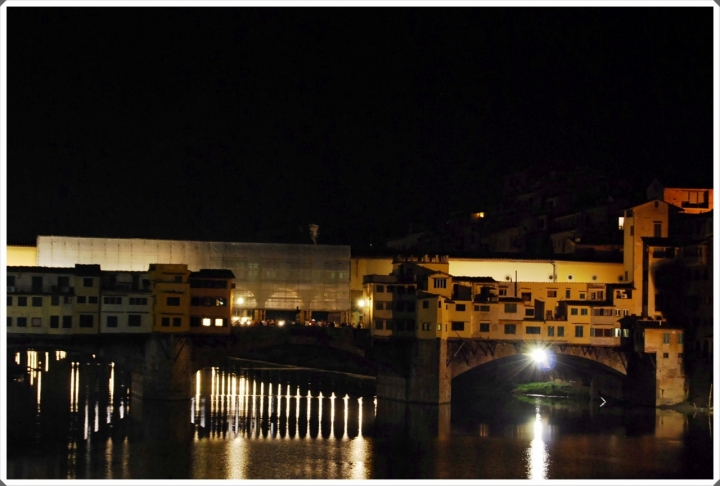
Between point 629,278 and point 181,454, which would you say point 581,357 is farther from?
point 181,454

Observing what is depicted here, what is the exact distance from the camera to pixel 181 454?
123 ft

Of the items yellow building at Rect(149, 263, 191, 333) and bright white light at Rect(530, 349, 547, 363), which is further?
bright white light at Rect(530, 349, 547, 363)

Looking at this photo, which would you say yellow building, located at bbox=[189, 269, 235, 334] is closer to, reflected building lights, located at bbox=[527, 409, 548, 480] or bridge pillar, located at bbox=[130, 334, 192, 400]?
bridge pillar, located at bbox=[130, 334, 192, 400]

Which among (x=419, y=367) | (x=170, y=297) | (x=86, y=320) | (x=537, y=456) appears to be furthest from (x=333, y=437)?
(x=86, y=320)

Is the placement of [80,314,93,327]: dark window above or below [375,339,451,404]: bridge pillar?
above

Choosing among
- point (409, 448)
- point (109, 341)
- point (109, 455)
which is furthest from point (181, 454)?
point (109, 341)

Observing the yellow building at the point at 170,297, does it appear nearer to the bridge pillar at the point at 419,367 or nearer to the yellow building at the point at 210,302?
the yellow building at the point at 210,302

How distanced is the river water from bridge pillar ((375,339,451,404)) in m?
0.85

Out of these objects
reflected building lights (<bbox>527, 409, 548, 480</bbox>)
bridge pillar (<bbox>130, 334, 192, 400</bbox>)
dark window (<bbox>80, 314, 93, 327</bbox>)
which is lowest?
reflected building lights (<bbox>527, 409, 548, 480</bbox>)

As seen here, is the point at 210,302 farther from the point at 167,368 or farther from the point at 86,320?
the point at 86,320

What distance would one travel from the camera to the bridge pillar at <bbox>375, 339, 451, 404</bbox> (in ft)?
158

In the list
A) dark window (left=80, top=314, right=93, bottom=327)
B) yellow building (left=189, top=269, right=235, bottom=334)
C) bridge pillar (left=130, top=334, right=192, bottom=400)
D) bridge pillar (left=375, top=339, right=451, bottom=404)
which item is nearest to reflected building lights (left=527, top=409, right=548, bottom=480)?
bridge pillar (left=375, top=339, right=451, bottom=404)

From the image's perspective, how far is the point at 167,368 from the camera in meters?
47.5

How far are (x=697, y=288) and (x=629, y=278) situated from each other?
3.68m
